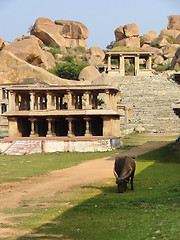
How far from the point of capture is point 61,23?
384ft

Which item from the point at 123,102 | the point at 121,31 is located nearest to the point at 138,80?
the point at 123,102

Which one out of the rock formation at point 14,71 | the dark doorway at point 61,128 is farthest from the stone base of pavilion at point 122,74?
the dark doorway at point 61,128

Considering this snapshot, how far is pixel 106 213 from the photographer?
11.0 meters

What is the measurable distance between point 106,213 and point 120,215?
0.53 meters

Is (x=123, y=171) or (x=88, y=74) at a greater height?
(x=88, y=74)

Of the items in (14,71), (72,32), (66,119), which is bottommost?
(66,119)

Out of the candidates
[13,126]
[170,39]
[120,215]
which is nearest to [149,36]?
[170,39]

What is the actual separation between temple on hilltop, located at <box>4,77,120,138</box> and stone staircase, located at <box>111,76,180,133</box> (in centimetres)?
1592

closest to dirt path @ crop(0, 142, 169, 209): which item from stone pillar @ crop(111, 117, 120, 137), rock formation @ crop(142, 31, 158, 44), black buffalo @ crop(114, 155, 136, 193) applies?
black buffalo @ crop(114, 155, 136, 193)

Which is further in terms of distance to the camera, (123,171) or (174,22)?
(174,22)

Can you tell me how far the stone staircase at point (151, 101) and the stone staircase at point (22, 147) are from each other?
2224cm

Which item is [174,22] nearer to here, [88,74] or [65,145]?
[88,74]

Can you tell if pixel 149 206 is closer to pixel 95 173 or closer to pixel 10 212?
pixel 10 212

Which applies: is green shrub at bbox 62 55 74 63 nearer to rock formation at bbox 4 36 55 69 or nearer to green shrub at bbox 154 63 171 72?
green shrub at bbox 154 63 171 72
